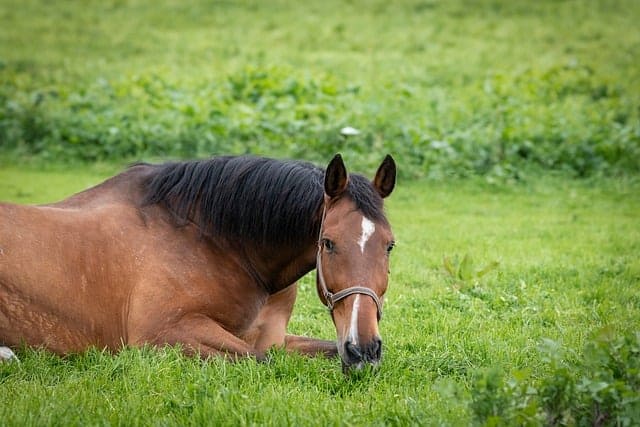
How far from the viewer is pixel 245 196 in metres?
5.66

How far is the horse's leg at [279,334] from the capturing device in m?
5.70

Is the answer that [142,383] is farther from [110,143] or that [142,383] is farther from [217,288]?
[110,143]

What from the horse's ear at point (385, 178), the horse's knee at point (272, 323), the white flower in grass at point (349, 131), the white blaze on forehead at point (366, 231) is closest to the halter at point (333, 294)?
the white blaze on forehead at point (366, 231)

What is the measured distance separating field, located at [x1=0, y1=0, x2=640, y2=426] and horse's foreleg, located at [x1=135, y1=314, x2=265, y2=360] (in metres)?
0.16

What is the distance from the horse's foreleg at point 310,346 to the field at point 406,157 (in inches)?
13.6

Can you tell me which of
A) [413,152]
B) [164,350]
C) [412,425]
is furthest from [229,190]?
[413,152]

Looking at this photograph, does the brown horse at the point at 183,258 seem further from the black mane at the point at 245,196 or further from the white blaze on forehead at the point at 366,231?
the white blaze on forehead at the point at 366,231

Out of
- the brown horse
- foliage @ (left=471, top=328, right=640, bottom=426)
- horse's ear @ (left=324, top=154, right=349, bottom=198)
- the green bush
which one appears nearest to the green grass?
foliage @ (left=471, top=328, right=640, bottom=426)

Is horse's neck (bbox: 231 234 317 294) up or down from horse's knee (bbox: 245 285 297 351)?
up

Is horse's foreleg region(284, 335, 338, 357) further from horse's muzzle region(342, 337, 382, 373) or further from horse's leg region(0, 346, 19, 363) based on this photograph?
horse's leg region(0, 346, 19, 363)

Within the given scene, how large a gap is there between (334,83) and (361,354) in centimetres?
1192

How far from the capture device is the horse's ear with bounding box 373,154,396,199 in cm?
516

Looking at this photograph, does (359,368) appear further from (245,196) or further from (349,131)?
(349,131)

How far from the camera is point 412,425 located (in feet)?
13.8
